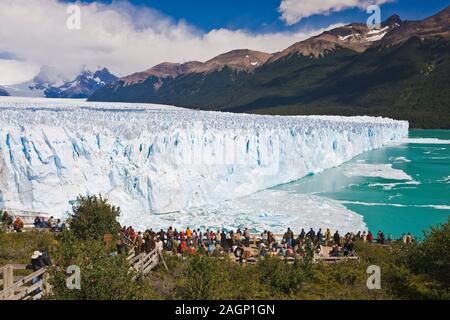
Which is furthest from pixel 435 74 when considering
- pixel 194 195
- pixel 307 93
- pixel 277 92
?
pixel 194 195

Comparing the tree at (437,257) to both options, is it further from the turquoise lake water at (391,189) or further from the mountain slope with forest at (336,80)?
the mountain slope with forest at (336,80)

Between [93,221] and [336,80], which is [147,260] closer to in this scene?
[93,221]

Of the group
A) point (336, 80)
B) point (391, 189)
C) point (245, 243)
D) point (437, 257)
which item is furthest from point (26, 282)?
point (336, 80)

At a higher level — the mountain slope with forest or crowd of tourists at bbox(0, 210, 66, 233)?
the mountain slope with forest

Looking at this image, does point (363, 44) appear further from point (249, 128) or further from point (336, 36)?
point (249, 128)

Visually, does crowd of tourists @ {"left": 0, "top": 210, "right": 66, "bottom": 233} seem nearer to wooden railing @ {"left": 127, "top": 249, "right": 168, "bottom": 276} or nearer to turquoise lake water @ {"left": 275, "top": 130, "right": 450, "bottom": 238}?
wooden railing @ {"left": 127, "top": 249, "right": 168, "bottom": 276}

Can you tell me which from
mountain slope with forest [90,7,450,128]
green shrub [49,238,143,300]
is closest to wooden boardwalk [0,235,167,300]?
green shrub [49,238,143,300]
